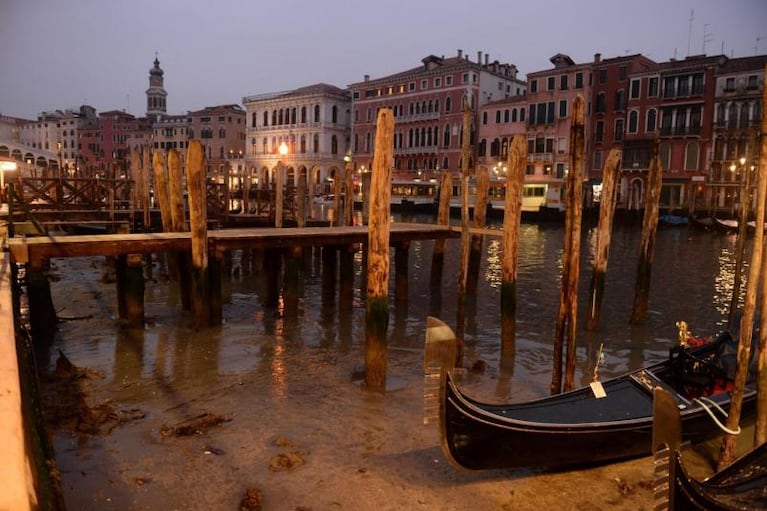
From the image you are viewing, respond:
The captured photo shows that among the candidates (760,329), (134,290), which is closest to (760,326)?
(760,329)

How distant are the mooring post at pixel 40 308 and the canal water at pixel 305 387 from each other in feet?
0.95

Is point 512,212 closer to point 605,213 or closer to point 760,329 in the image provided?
point 605,213

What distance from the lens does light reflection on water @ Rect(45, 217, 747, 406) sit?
7.99m

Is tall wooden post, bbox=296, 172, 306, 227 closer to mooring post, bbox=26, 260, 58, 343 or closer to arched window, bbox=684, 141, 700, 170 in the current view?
mooring post, bbox=26, 260, 58, 343

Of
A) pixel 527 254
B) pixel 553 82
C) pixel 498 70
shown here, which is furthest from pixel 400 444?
pixel 498 70

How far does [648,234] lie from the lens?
414 inches

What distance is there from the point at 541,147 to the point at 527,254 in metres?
22.8

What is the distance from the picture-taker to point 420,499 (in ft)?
15.3

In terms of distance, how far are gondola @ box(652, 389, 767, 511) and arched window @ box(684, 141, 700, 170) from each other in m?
38.3

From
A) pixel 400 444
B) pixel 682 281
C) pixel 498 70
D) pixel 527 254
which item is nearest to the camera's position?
pixel 400 444

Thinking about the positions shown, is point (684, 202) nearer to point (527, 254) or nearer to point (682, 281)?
point (527, 254)

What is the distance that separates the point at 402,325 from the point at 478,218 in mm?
2699

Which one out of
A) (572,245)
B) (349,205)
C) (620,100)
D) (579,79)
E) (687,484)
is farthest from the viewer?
(579,79)

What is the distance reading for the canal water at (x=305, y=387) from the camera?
4781mm
